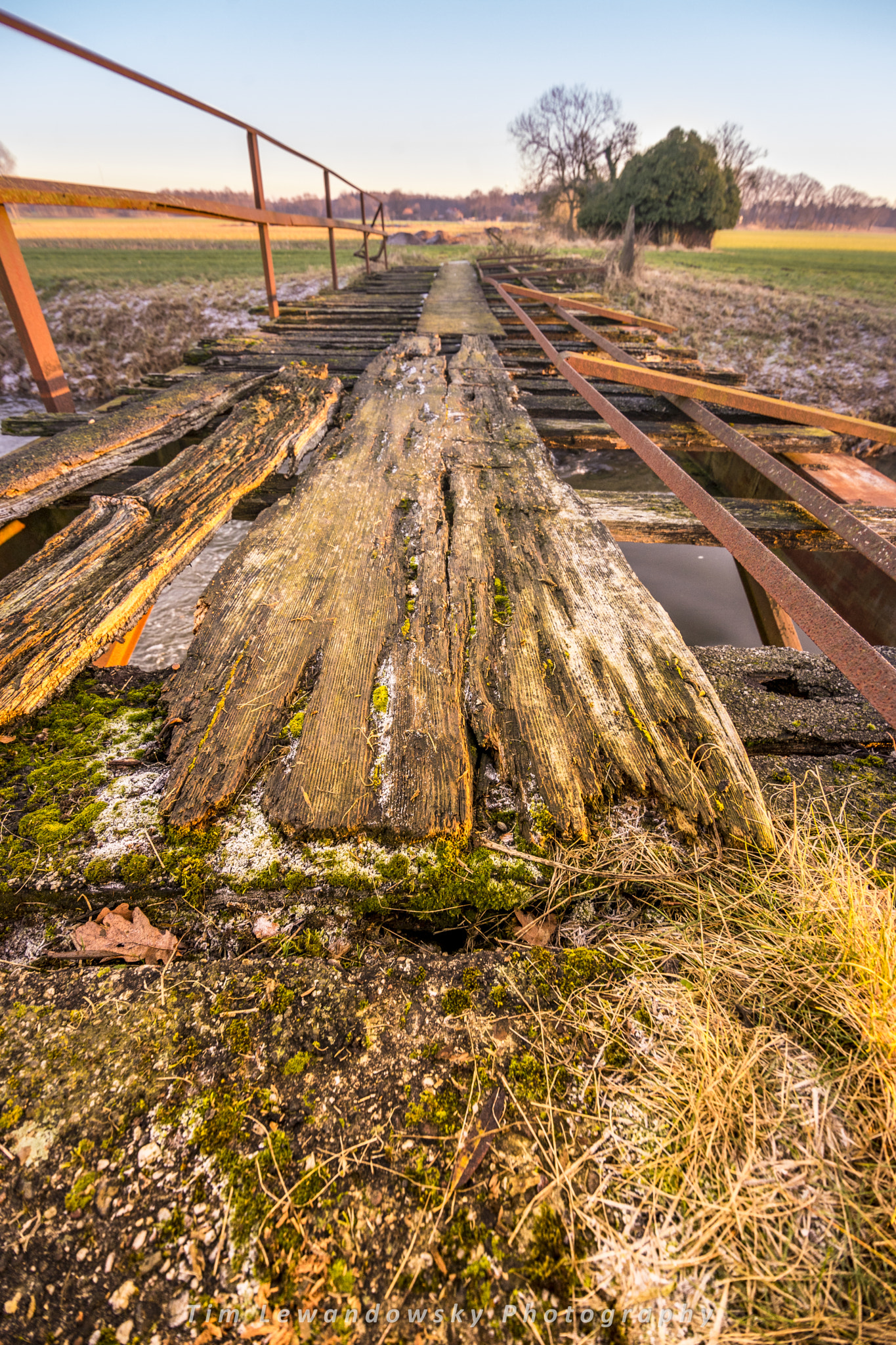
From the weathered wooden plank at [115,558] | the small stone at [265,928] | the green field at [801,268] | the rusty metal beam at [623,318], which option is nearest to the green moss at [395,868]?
the small stone at [265,928]

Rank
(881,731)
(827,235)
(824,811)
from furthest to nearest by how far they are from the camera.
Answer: (827,235) < (881,731) < (824,811)

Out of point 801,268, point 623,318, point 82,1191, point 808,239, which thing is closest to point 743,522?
point 82,1191

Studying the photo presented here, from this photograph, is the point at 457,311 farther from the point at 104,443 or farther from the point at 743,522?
the point at 743,522

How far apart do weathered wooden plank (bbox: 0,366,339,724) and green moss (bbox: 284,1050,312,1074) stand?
111 centimetres

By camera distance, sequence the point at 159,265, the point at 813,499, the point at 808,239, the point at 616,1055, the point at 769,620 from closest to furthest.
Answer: the point at 616,1055, the point at 813,499, the point at 769,620, the point at 159,265, the point at 808,239

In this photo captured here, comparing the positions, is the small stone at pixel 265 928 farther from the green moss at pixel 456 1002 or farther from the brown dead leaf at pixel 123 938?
the green moss at pixel 456 1002

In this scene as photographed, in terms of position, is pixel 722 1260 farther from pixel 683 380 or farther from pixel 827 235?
pixel 827 235

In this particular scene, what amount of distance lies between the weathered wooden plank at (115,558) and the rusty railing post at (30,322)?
3.41 feet

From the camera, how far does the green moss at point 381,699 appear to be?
1411 mm

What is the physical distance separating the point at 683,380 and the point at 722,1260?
391cm

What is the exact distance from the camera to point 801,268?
87.2 feet

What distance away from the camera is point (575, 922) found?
3.61 ft

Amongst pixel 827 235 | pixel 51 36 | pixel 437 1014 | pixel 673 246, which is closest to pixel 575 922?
pixel 437 1014

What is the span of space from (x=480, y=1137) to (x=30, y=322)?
394 cm
